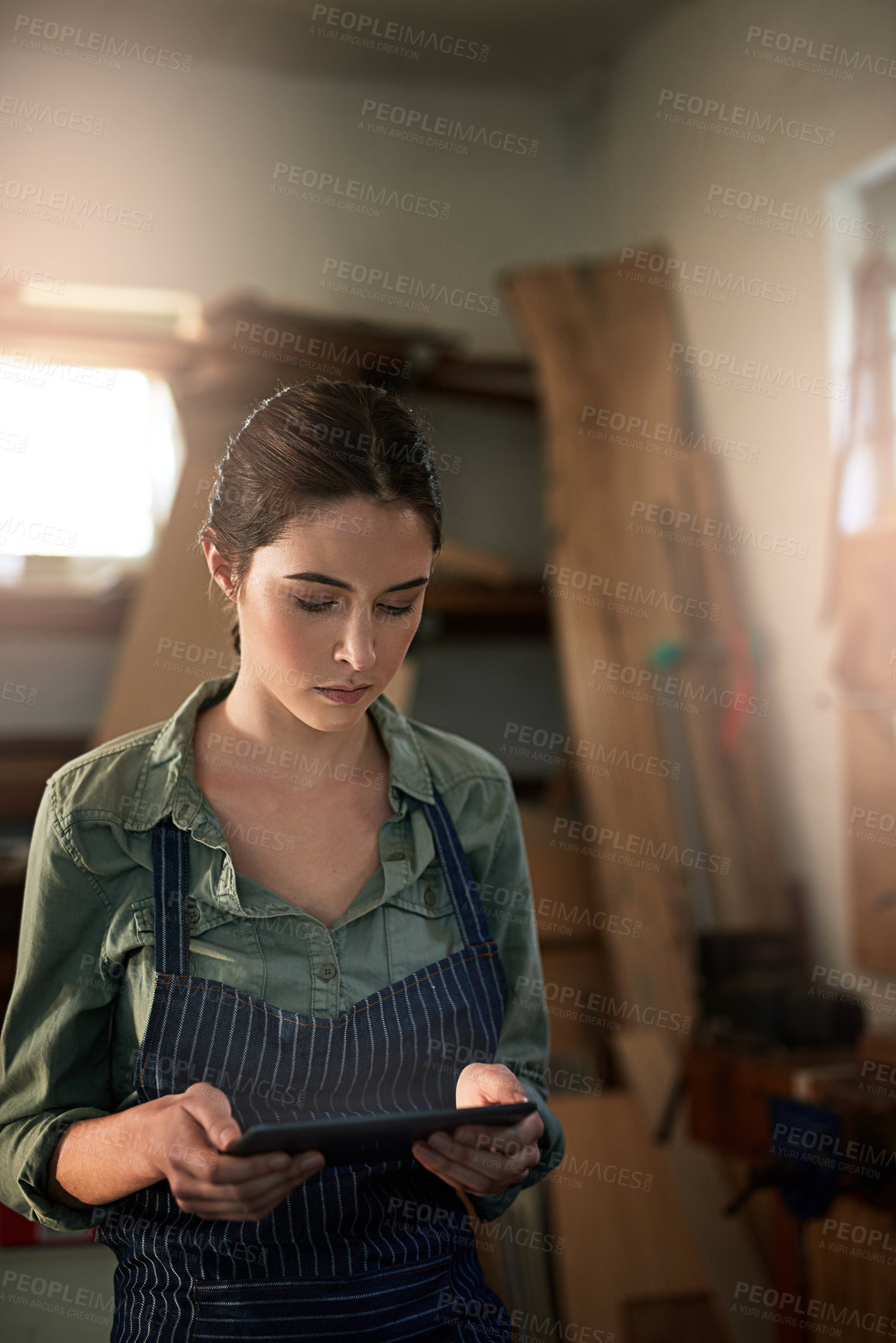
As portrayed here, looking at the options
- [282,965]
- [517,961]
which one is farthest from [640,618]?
[282,965]

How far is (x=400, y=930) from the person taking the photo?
1372mm

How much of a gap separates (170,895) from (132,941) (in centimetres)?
7

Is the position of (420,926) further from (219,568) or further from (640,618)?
(640,618)

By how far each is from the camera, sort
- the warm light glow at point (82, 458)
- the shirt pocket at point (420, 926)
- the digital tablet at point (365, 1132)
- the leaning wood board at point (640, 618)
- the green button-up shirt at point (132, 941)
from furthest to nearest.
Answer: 1. the warm light glow at point (82, 458)
2. the leaning wood board at point (640, 618)
3. the shirt pocket at point (420, 926)
4. the green button-up shirt at point (132, 941)
5. the digital tablet at point (365, 1132)

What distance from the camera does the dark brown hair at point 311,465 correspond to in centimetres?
130

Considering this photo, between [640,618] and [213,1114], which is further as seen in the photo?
[640,618]

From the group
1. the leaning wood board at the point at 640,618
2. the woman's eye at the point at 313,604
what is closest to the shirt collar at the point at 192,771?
the woman's eye at the point at 313,604

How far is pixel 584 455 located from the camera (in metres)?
3.53

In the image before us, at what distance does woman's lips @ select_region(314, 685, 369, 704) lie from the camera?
51.7 inches

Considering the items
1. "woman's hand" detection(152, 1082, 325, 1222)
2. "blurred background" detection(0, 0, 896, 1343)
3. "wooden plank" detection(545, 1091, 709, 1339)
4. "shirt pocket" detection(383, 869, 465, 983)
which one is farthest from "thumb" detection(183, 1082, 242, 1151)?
"wooden plank" detection(545, 1091, 709, 1339)

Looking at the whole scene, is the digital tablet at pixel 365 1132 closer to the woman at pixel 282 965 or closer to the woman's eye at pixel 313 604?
the woman at pixel 282 965

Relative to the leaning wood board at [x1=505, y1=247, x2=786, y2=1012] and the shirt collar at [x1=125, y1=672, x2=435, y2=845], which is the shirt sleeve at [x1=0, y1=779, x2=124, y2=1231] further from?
the leaning wood board at [x1=505, y1=247, x2=786, y2=1012]

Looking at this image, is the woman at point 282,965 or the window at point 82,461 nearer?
the woman at point 282,965

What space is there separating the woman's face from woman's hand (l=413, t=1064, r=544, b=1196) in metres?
0.46
